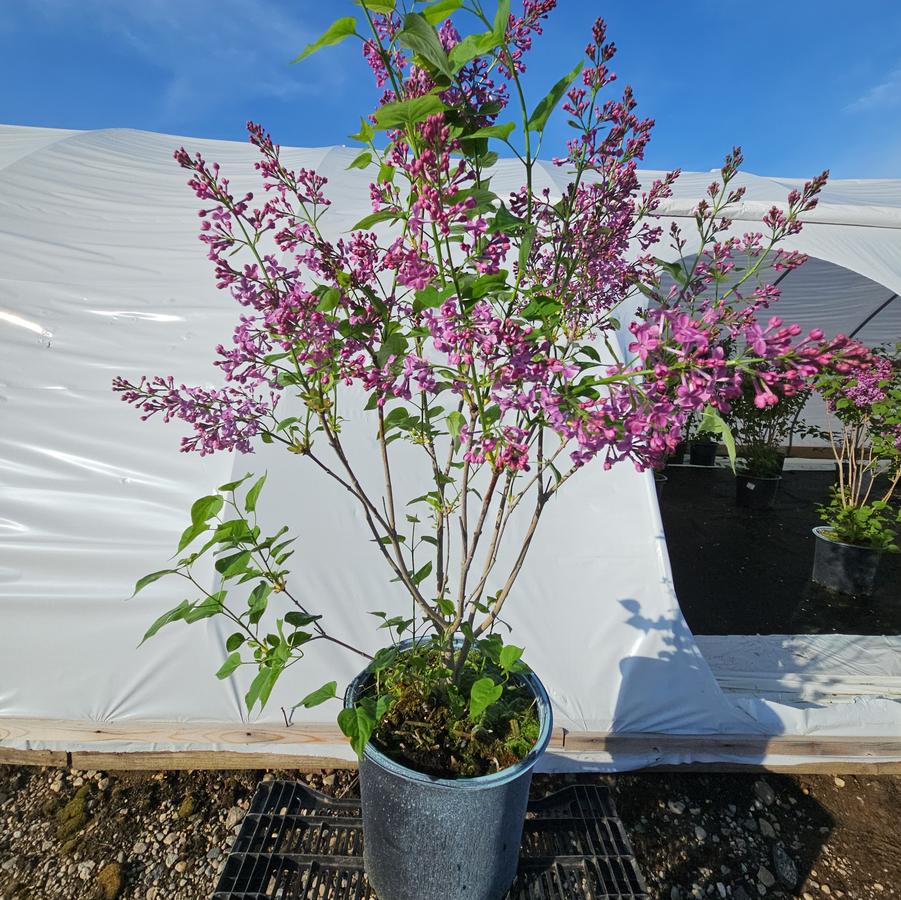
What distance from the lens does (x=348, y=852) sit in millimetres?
1578

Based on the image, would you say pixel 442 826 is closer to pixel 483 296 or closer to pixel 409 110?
pixel 483 296

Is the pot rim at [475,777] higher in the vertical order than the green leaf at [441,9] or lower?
lower

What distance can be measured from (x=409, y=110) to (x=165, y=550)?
1996mm

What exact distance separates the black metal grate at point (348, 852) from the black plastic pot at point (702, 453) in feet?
20.8

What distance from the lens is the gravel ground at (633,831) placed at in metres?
1.82

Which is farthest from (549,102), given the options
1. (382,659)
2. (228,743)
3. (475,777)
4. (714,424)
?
(228,743)

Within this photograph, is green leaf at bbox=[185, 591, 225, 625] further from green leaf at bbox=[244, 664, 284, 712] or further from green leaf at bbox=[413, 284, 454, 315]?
green leaf at bbox=[413, 284, 454, 315]

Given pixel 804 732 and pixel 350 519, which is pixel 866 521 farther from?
pixel 350 519

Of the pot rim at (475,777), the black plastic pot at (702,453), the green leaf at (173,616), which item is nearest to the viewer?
the green leaf at (173,616)

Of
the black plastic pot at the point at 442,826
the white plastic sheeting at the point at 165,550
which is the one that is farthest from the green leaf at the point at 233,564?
the white plastic sheeting at the point at 165,550

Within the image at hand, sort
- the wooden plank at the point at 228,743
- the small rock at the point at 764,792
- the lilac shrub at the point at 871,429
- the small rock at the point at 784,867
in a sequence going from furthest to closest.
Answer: the lilac shrub at the point at 871,429 → the small rock at the point at 764,792 → the wooden plank at the point at 228,743 → the small rock at the point at 784,867

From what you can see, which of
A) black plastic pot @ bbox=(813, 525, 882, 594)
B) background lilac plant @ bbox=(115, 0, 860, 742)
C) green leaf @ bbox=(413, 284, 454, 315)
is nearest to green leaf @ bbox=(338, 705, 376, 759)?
background lilac plant @ bbox=(115, 0, 860, 742)

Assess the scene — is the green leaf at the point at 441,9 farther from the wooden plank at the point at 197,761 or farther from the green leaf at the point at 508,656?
the wooden plank at the point at 197,761

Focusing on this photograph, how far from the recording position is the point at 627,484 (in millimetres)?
2553
